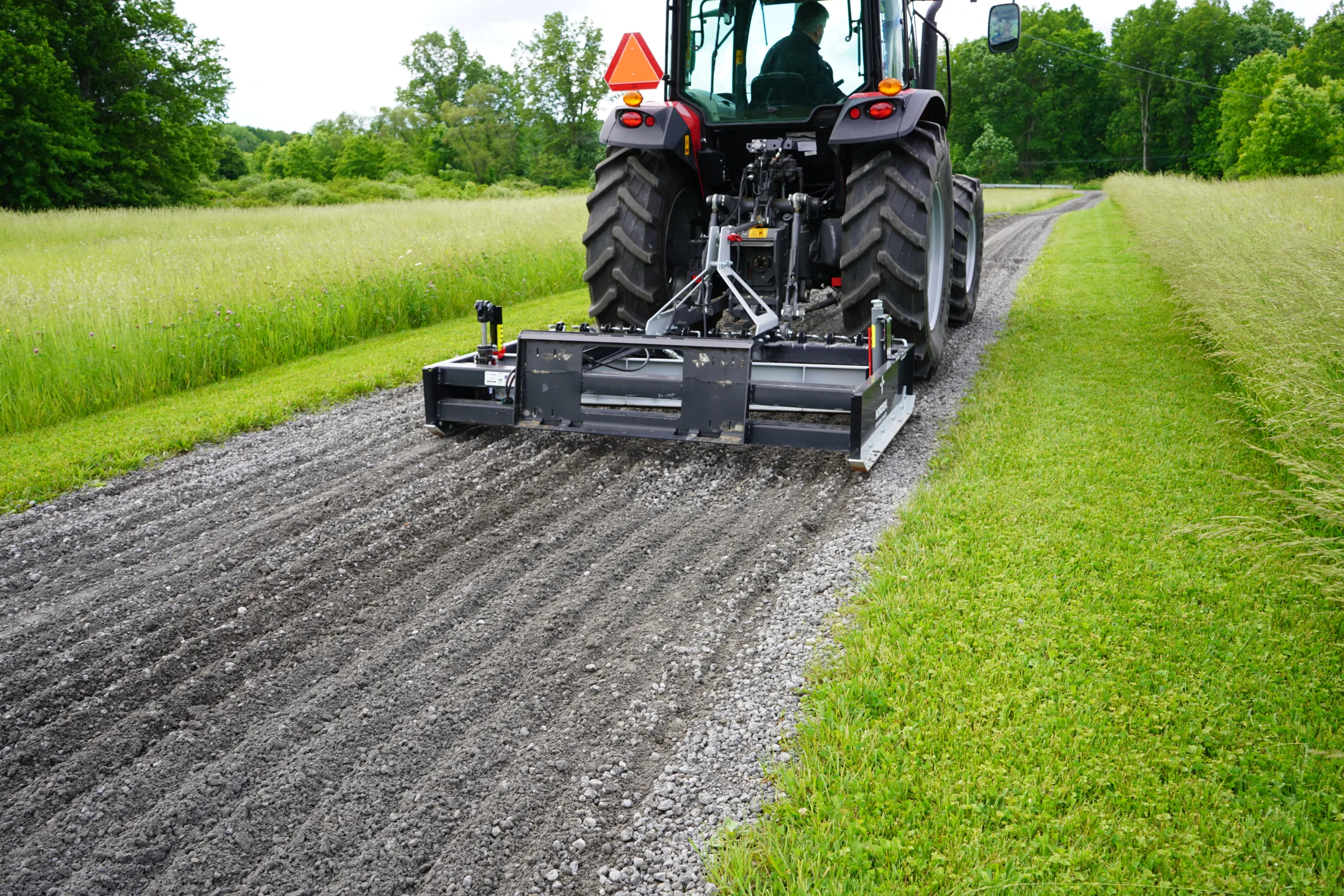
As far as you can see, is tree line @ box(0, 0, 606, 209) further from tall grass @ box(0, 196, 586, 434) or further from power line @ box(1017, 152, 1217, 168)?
power line @ box(1017, 152, 1217, 168)

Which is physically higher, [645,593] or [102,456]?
[102,456]

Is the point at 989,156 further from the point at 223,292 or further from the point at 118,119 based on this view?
the point at 223,292

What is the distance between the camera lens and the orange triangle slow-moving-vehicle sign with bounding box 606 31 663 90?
646 cm

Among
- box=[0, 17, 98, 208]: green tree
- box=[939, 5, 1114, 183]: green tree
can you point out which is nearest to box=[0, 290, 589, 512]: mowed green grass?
box=[0, 17, 98, 208]: green tree

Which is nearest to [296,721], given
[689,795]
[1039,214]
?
[689,795]

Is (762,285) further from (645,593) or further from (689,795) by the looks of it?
(689,795)

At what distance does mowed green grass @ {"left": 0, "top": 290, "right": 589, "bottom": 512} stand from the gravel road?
263 millimetres

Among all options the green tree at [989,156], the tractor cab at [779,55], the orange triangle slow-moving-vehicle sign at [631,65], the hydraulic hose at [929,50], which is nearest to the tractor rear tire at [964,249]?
the hydraulic hose at [929,50]

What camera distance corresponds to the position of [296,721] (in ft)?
8.36

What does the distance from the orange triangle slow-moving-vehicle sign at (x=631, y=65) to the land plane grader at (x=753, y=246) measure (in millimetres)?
303

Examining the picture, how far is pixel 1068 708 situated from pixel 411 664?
6.31 feet

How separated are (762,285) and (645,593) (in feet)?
9.11

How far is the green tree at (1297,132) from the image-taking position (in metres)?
38.8

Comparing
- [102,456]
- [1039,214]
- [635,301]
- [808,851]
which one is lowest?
[808,851]
